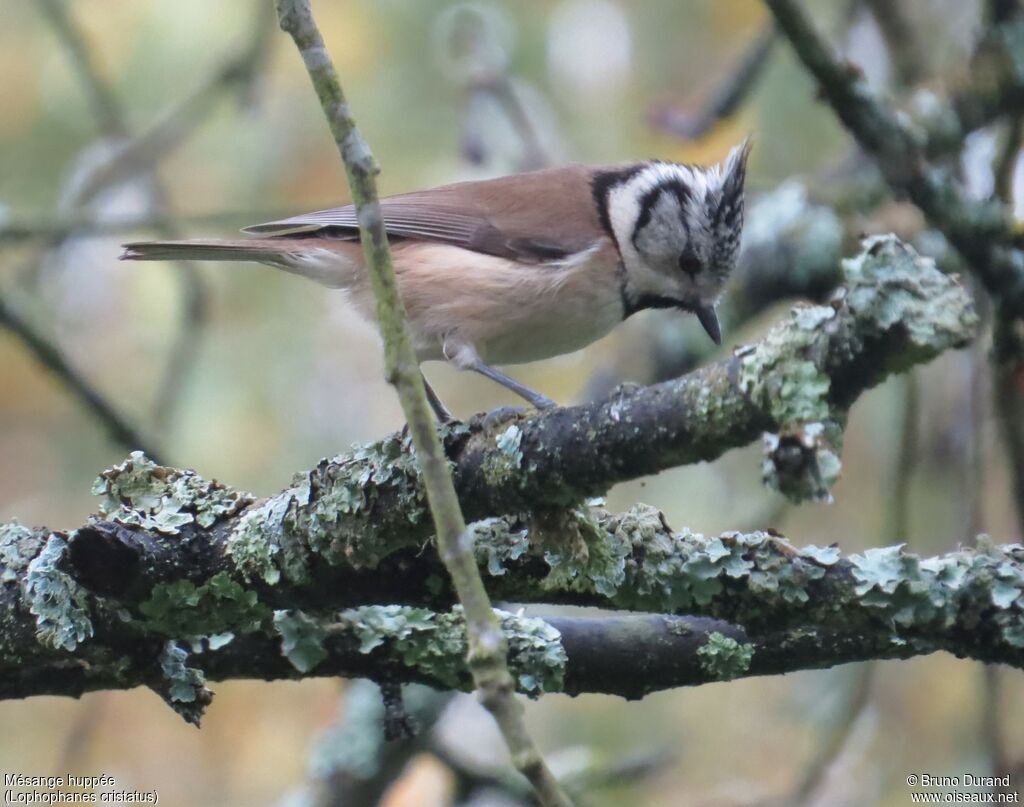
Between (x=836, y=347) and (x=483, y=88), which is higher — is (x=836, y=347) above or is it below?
below

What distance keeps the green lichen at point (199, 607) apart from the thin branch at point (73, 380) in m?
1.95

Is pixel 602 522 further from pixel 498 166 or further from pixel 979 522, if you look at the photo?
pixel 498 166

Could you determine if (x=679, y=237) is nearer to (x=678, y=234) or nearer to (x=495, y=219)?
(x=678, y=234)

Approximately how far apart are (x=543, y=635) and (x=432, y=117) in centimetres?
576

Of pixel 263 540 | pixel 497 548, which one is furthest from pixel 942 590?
pixel 263 540

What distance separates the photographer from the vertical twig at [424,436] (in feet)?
6.10

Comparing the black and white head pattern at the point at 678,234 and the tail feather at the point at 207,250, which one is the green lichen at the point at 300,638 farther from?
the black and white head pattern at the point at 678,234

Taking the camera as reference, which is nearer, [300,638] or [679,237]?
[300,638]

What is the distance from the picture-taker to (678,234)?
182 inches

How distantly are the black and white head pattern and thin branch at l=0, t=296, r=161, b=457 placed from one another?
197 centimetres

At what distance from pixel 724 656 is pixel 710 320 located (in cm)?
219

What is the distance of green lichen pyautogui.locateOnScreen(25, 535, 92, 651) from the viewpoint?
2693 millimetres

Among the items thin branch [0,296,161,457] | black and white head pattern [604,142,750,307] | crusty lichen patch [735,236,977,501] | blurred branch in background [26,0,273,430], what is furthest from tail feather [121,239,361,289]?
crusty lichen patch [735,236,977,501]

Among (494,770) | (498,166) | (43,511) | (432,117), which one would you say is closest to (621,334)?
(498,166)
